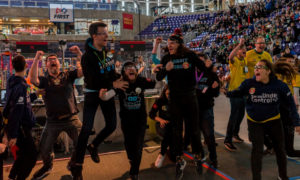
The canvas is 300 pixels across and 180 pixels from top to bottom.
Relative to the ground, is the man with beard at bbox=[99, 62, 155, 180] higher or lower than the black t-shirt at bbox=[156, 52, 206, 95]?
lower

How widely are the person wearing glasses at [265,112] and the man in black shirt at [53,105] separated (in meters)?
2.43

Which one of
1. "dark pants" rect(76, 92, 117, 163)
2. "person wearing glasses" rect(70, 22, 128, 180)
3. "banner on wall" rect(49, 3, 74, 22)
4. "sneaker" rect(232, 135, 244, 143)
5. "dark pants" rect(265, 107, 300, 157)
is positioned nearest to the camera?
"person wearing glasses" rect(70, 22, 128, 180)

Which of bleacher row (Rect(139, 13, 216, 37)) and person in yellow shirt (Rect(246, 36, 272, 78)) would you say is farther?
bleacher row (Rect(139, 13, 216, 37))

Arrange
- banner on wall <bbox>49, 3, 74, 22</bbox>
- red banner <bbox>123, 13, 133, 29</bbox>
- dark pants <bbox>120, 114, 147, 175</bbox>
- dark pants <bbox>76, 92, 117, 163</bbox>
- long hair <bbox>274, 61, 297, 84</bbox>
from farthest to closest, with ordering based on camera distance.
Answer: red banner <bbox>123, 13, 133, 29</bbox>
banner on wall <bbox>49, 3, 74, 22</bbox>
long hair <bbox>274, 61, 297, 84</bbox>
dark pants <bbox>120, 114, 147, 175</bbox>
dark pants <bbox>76, 92, 117, 163</bbox>

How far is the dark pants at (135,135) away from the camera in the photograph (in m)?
3.39

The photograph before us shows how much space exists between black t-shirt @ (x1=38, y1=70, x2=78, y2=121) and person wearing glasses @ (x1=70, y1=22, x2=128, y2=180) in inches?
24.3

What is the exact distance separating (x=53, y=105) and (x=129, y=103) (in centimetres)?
113

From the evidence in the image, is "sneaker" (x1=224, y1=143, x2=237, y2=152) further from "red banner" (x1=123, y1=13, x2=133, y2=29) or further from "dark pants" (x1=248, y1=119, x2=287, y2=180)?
"red banner" (x1=123, y1=13, x2=133, y2=29)

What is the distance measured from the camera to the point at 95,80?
10.2ft

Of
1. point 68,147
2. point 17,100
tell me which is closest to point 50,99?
point 17,100

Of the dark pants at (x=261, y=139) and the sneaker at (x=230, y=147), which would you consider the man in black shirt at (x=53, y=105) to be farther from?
the sneaker at (x=230, y=147)

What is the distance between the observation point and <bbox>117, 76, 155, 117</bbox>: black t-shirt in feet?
11.4

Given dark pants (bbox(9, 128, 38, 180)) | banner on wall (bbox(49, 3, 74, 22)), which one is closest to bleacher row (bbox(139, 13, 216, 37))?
banner on wall (bbox(49, 3, 74, 22))

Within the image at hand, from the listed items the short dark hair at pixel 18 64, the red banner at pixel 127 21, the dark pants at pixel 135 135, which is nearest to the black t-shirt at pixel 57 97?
the short dark hair at pixel 18 64
